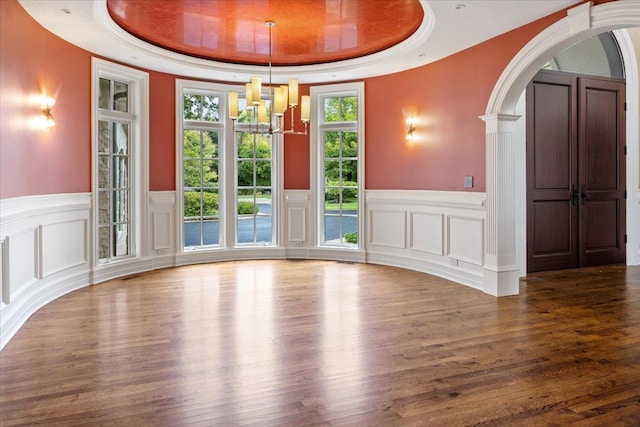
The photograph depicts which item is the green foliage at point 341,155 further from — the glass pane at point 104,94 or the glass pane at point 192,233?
the glass pane at point 104,94

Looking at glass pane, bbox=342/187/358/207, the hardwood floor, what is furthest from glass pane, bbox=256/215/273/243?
the hardwood floor

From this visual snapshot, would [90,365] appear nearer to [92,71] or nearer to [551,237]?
[92,71]

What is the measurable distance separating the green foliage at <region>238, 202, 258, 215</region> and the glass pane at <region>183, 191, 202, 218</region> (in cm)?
61

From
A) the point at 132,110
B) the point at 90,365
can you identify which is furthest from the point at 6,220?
the point at 132,110

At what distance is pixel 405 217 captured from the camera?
6.82 meters

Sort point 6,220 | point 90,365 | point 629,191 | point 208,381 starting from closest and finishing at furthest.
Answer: point 208,381, point 90,365, point 6,220, point 629,191

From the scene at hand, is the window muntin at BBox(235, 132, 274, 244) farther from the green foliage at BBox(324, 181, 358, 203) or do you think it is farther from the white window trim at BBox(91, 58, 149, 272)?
the white window trim at BBox(91, 58, 149, 272)

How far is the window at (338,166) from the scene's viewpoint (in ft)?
24.5

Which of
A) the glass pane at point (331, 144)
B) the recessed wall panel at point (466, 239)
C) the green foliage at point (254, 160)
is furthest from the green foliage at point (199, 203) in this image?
the recessed wall panel at point (466, 239)

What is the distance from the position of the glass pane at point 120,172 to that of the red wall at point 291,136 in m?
0.33

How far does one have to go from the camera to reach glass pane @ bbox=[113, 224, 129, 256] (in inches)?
250

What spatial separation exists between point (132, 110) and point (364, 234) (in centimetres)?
367

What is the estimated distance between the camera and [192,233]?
7273 mm

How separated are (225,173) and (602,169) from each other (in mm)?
5371
